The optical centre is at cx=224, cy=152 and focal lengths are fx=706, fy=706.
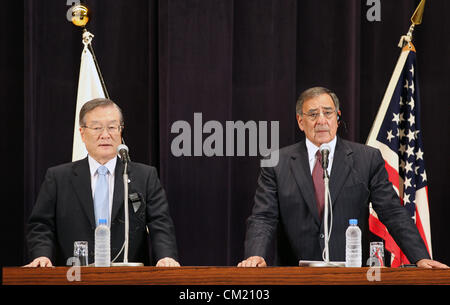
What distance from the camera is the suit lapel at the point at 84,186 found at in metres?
3.87

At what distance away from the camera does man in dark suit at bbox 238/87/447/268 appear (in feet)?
12.8

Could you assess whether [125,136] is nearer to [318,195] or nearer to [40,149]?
[40,149]

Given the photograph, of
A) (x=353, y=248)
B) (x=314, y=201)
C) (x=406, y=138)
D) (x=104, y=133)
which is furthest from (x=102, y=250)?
(x=406, y=138)

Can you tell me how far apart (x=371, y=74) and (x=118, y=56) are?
186 centimetres

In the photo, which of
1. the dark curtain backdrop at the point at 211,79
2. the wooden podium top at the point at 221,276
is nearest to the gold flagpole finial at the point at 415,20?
the dark curtain backdrop at the point at 211,79

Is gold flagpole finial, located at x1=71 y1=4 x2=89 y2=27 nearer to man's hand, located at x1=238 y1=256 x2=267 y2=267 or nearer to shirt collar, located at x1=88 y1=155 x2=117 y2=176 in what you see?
shirt collar, located at x1=88 y1=155 x2=117 y2=176

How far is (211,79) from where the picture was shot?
493cm

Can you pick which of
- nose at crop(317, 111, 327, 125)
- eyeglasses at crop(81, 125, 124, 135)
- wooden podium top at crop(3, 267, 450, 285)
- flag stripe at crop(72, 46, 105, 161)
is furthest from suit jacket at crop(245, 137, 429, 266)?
flag stripe at crop(72, 46, 105, 161)

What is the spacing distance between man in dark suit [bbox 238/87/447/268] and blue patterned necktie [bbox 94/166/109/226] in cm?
80

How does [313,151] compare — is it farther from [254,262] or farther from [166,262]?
[166,262]

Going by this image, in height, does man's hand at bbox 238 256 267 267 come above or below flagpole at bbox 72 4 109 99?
below

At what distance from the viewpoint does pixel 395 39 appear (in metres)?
5.18
